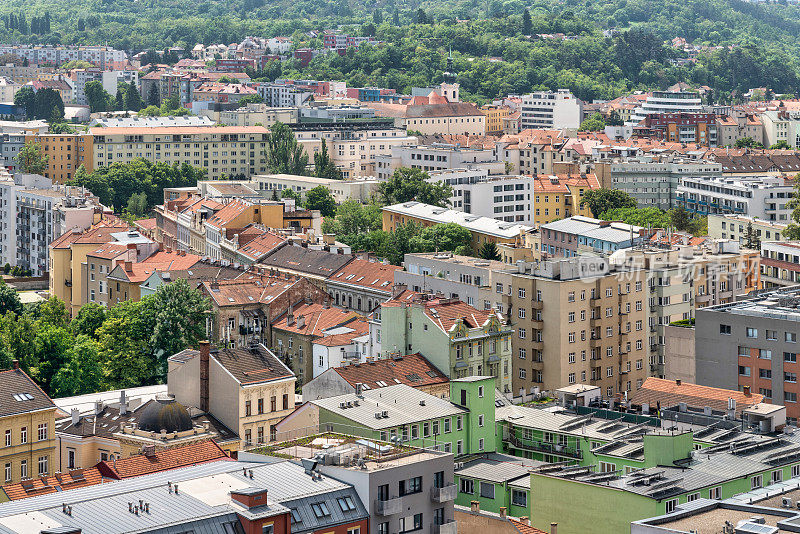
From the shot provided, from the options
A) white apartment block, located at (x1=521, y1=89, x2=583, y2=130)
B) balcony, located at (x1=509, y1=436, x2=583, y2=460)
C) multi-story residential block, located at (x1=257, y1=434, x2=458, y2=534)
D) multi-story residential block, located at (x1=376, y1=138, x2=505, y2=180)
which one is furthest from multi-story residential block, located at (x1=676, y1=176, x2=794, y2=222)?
multi-story residential block, located at (x1=257, y1=434, x2=458, y2=534)

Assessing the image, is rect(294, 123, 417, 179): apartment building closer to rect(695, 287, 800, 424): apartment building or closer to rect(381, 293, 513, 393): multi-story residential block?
rect(695, 287, 800, 424): apartment building

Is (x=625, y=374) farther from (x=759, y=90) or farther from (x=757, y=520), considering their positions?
(x=759, y=90)

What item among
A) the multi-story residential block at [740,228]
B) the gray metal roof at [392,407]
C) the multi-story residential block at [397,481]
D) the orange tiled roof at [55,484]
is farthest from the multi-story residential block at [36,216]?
the multi-story residential block at [397,481]

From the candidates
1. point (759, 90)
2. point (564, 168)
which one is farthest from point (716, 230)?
point (759, 90)

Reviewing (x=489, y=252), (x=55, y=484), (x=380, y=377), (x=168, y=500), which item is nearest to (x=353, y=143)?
(x=489, y=252)

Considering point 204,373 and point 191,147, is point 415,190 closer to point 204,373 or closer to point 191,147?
point 191,147

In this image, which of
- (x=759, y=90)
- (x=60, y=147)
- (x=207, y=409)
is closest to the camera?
(x=207, y=409)
